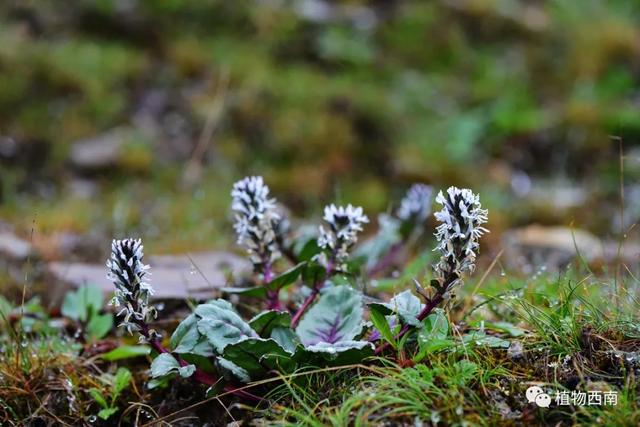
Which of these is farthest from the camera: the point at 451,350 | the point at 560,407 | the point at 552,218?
the point at 552,218

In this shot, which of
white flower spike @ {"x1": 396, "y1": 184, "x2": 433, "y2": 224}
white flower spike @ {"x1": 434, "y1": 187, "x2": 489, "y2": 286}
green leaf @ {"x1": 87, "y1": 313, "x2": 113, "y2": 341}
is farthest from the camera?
white flower spike @ {"x1": 396, "y1": 184, "x2": 433, "y2": 224}

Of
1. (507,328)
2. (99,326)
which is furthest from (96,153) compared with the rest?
(507,328)

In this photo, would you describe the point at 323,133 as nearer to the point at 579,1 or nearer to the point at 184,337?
the point at 184,337

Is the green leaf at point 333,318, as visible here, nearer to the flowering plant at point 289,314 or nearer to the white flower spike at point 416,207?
the flowering plant at point 289,314

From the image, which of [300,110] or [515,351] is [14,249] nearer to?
[515,351]

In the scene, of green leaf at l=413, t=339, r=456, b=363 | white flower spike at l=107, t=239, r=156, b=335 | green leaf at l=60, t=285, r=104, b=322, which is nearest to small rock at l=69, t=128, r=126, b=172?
green leaf at l=60, t=285, r=104, b=322

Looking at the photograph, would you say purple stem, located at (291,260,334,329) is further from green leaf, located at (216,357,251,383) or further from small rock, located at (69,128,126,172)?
small rock, located at (69,128,126,172)

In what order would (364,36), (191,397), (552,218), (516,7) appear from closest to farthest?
(191,397)
(552,218)
(364,36)
(516,7)

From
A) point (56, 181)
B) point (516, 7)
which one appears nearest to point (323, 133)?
point (56, 181)
